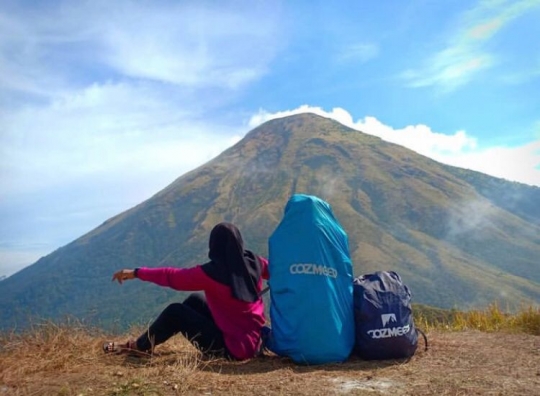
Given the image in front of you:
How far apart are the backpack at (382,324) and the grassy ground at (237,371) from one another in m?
0.12

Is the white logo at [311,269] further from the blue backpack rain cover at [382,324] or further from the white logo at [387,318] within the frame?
the white logo at [387,318]

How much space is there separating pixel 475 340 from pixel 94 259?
186 metres

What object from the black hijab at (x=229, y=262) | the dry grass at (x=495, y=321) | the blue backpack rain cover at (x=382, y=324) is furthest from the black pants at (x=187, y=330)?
the dry grass at (x=495, y=321)

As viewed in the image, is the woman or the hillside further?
the woman

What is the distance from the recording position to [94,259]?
181625 mm

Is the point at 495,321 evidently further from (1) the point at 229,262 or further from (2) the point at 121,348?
(2) the point at 121,348

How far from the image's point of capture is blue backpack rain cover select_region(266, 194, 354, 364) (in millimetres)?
5133

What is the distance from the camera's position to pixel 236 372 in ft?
16.2

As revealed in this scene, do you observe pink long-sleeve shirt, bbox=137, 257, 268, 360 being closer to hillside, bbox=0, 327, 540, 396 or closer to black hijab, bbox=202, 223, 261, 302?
black hijab, bbox=202, 223, 261, 302

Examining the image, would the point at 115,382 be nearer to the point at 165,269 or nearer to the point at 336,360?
the point at 165,269

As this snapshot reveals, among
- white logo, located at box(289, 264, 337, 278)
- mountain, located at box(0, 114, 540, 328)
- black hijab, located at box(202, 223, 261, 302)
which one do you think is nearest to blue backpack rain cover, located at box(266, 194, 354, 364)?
white logo, located at box(289, 264, 337, 278)

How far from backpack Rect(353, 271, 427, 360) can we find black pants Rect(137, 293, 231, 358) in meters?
1.30

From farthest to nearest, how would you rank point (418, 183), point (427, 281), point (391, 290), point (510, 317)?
point (418, 183) → point (427, 281) → point (510, 317) → point (391, 290)

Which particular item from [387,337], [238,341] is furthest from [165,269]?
[387,337]
